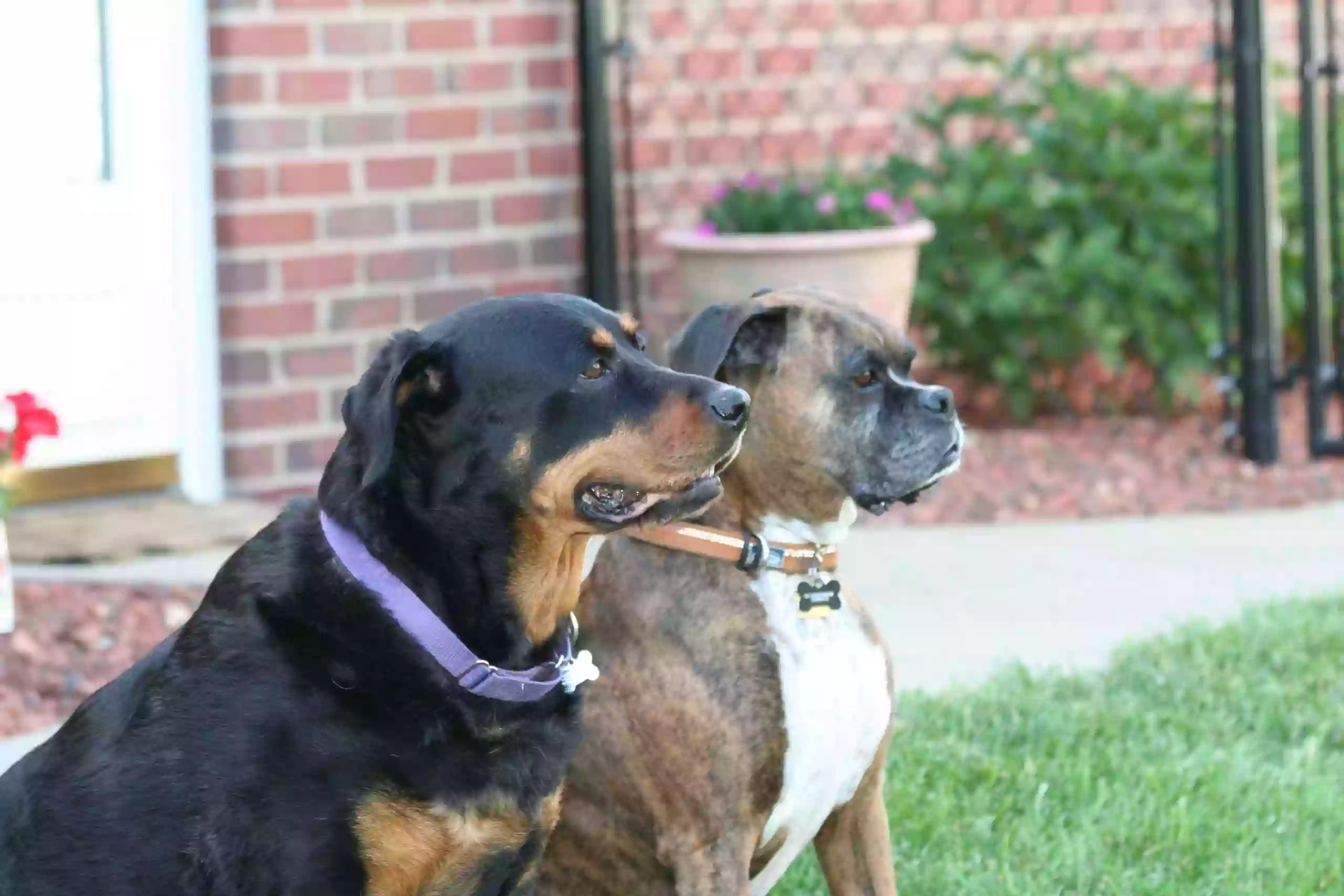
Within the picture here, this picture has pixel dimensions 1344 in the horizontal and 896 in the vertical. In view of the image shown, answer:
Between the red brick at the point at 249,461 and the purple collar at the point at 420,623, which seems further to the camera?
the red brick at the point at 249,461

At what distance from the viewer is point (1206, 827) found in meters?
4.70

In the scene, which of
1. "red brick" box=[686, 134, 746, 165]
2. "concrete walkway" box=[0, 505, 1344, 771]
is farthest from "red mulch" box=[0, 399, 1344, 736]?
Result: "red brick" box=[686, 134, 746, 165]

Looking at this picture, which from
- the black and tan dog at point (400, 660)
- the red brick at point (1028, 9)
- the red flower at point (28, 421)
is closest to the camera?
the black and tan dog at point (400, 660)

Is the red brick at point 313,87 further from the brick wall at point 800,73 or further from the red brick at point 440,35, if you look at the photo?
the brick wall at point 800,73

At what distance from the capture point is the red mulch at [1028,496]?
18.7 feet

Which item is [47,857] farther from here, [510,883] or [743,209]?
[743,209]

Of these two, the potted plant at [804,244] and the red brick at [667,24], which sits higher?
the red brick at [667,24]

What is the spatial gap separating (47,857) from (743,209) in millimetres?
5125

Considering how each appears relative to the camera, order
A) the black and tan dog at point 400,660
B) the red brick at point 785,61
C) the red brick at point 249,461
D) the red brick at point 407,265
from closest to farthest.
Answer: the black and tan dog at point 400,660 < the red brick at point 249,461 < the red brick at point 407,265 < the red brick at point 785,61

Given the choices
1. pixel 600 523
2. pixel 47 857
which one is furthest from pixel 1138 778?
pixel 47 857

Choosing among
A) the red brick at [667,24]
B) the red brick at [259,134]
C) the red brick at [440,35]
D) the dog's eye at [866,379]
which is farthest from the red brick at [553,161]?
the dog's eye at [866,379]

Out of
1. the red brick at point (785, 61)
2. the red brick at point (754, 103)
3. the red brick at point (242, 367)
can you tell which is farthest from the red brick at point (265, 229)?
the red brick at point (785, 61)

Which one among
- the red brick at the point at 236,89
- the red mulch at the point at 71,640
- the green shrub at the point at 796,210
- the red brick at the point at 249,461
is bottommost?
the red mulch at the point at 71,640

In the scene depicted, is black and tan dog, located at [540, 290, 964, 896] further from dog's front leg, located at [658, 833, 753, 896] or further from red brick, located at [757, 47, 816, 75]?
red brick, located at [757, 47, 816, 75]
